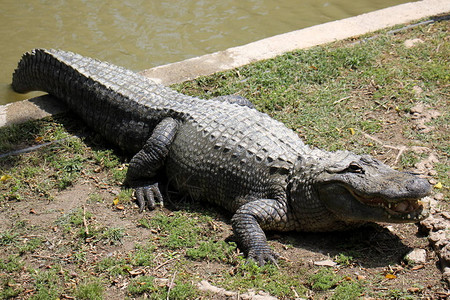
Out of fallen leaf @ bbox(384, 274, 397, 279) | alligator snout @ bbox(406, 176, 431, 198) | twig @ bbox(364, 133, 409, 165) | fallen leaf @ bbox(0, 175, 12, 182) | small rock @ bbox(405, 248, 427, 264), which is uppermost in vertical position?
alligator snout @ bbox(406, 176, 431, 198)

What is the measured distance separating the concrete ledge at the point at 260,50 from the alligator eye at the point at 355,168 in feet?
11.1

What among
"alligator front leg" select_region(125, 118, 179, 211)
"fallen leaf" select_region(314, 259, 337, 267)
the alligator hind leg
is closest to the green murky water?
the alligator hind leg

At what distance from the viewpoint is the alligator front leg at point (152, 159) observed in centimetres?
539

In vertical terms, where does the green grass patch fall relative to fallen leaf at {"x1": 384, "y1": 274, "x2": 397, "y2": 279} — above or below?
below

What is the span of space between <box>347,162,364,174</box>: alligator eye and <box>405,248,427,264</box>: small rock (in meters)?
0.80

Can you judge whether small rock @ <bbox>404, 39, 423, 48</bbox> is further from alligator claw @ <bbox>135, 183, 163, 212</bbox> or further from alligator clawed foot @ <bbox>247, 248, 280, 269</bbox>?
alligator clawed foot @ <bbox>247, 248, 280, 269</bbox>

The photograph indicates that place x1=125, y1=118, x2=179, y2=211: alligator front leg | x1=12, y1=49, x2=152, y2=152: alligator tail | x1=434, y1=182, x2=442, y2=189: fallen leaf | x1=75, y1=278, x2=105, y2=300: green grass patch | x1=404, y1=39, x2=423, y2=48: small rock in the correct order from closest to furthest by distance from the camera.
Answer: x1=75, y1=278, x2=105, y2=300: green grass patch
x1=434, y1=182, x2=442, y2=189: fallen leaf
x1=125, y1=118, x2=179, y2=211: alligator front leg
x1=12, y1=49, x2=152, y2=152: alligator tail
x1=404, y1=39, x2=423, y2=48: small rock

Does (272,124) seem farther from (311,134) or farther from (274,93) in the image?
(274,93)

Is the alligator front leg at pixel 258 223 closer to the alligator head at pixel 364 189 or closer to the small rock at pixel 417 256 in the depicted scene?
the alligator head at pixel 364 189

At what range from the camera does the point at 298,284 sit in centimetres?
407

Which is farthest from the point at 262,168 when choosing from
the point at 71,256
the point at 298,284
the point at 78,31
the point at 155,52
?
the point at 78,31

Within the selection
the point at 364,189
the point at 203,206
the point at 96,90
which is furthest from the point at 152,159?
the point at 364,189

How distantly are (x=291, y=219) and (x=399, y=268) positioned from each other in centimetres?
104

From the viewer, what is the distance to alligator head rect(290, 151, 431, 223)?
406 centimetres
